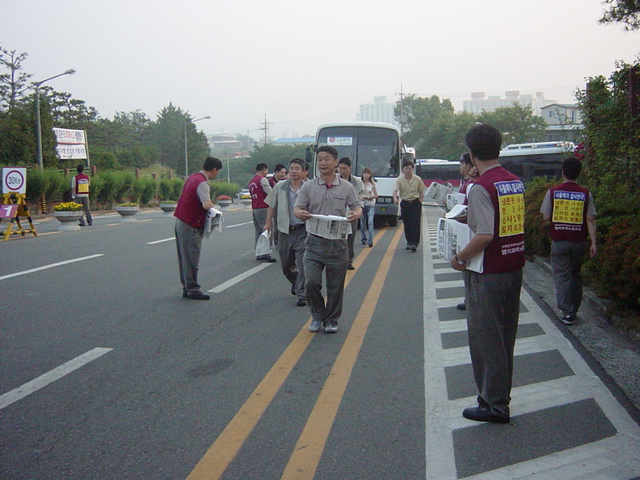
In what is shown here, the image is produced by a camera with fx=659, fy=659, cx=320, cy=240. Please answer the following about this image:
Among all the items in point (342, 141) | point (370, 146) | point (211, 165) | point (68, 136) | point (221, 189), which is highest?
point (68, 136)

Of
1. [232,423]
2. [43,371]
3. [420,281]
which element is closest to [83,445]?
[232,423]

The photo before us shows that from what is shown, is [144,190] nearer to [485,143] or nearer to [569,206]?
[569,206]

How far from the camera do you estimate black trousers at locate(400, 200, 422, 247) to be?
13461mm

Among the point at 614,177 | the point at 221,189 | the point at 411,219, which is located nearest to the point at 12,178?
the point at 411,219

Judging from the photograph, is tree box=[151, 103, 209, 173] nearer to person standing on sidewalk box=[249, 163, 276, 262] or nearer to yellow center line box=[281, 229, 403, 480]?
person standing on sidewalk box=[249, 163, 276, 262]

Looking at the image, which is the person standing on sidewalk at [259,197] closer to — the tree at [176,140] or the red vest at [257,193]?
the red vest at [257,193]

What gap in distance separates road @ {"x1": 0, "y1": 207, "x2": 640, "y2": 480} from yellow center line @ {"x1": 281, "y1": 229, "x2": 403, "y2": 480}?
14mm

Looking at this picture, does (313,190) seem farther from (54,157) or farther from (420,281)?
(54,157)

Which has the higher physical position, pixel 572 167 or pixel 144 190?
pixel 572 167

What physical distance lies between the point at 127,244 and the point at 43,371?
9.80 m

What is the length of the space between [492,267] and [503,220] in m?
0.30

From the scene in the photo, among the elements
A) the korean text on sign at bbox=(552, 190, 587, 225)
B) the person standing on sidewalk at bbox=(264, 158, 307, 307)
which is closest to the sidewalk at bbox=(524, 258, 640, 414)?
the korean text on sign at bbox=(552, 190, 587, 225)

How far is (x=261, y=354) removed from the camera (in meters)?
5.81

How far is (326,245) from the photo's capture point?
653 centimetres
